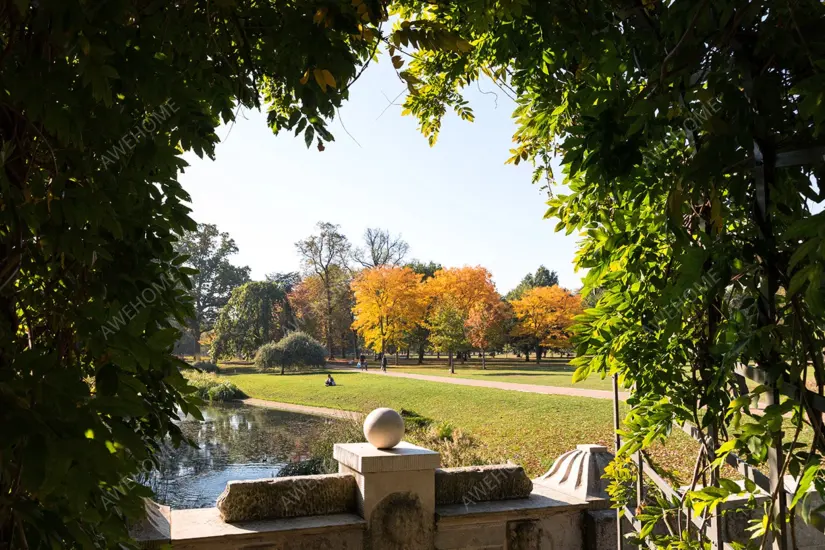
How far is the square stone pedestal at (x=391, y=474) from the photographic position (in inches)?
134

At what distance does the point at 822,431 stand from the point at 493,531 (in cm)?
287

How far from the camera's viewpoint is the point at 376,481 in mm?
3412

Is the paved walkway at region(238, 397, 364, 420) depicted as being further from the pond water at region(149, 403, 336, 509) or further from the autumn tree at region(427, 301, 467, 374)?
the autumn tree at region(427, 301, 467, 374)

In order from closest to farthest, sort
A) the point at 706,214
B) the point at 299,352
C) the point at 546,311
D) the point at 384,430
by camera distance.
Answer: the point at 706,214 → the point at 384,430 → the point at 299,352 → the point at 546,311

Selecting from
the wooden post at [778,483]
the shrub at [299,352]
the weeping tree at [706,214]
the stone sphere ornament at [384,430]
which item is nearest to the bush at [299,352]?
the shrub at [299,352]

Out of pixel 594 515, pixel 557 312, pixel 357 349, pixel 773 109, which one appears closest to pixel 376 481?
pixel 594 515

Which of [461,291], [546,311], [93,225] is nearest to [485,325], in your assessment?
[461,291]

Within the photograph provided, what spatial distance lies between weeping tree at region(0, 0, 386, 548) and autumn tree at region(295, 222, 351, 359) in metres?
37.7

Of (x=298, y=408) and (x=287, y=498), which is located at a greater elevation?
(x=287, y=498)

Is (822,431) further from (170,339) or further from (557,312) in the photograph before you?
(557,312)

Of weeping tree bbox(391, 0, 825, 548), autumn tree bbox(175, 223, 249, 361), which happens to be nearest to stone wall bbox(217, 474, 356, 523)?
weeping tree bbox(391, 0, 825, 548)

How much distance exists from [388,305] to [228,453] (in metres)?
21.6

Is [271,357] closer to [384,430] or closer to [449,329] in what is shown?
[449,329]

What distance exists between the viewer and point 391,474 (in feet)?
11.3
